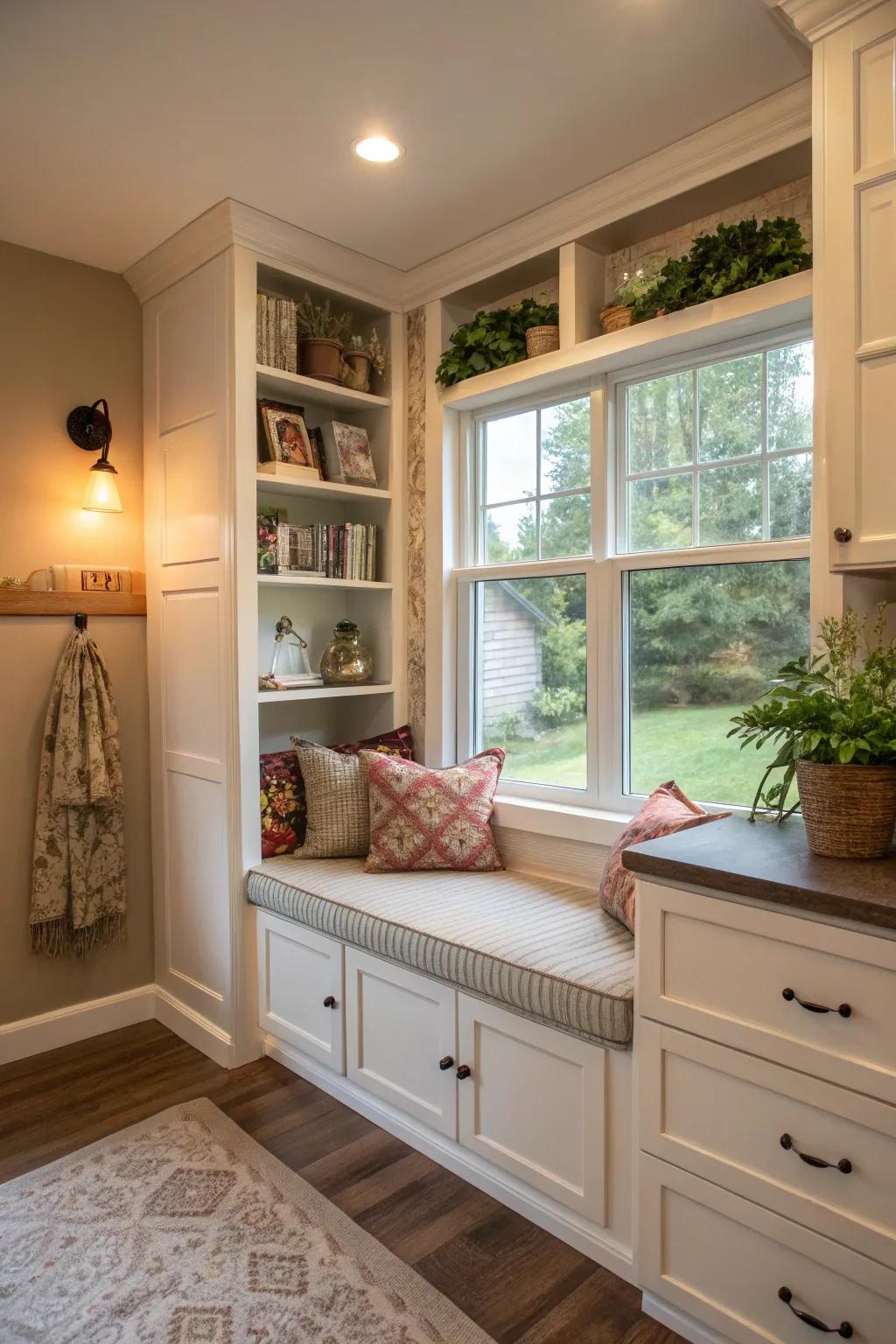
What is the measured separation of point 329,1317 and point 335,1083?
826 millimetres

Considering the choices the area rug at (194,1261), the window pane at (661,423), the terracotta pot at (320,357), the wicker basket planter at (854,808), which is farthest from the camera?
the terracotta pot at (320,357)

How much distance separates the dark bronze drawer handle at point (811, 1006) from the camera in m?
1.37

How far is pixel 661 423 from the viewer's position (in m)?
2.55

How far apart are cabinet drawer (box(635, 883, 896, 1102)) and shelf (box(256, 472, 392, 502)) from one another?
5.96 feet

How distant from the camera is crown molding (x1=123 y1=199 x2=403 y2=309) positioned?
2613 mm

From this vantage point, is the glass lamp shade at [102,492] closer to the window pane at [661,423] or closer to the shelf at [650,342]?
the shelf at [650,342]

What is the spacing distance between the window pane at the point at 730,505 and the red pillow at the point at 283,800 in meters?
1.27

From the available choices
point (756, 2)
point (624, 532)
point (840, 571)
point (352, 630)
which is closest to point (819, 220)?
point (756, 2)

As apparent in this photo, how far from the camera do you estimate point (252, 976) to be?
278cm

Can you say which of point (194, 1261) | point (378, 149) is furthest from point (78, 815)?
point (378, 149)

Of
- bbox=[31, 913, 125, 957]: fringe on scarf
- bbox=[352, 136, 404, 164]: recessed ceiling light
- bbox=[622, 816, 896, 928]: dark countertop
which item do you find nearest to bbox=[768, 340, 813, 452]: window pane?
bbox=[622, 816, 896, 928]: dark countertop

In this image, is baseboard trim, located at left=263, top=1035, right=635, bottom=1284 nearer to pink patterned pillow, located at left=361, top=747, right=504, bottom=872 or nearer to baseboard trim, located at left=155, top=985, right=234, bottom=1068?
baseboard trim, located at left=155, top=985, right=234, bottom=1068

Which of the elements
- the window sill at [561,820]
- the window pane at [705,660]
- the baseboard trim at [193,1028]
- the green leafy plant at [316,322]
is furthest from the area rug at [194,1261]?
the green leafy plant at [316,322]

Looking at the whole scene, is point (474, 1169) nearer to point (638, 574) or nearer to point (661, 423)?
point (638, 574)
